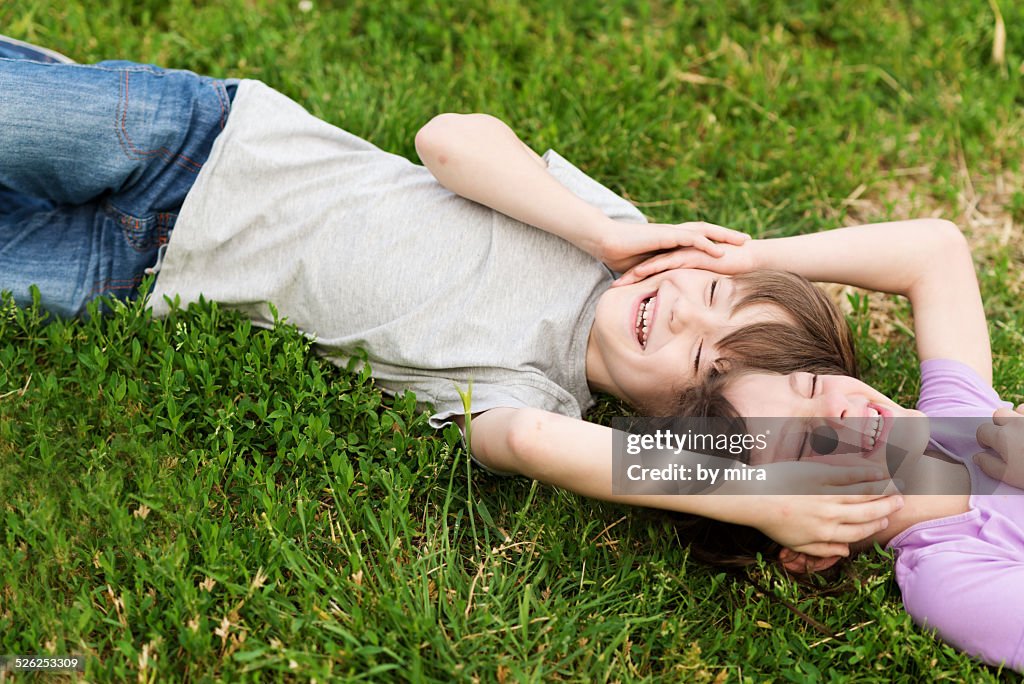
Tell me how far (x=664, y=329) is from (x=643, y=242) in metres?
0.33

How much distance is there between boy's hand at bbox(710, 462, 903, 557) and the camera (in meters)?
2.56

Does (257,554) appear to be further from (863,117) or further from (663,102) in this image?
(863,117)

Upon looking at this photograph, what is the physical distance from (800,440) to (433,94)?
7.50 ft

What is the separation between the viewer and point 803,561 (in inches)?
106

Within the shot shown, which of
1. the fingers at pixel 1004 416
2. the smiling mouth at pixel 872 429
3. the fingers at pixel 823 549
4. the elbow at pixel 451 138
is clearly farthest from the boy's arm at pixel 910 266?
the elbow at pixel 451 138

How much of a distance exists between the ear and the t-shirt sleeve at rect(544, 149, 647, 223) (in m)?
1.23

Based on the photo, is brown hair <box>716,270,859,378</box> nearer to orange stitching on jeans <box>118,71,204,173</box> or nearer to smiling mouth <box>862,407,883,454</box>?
smiling mouth <box>862,407,883,454</box>

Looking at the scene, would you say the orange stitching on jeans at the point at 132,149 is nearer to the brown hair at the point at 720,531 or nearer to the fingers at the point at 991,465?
the brown hair at the point at 720,531

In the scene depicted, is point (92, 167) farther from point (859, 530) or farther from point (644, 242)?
point (859, 530)

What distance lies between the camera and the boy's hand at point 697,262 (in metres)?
3.04

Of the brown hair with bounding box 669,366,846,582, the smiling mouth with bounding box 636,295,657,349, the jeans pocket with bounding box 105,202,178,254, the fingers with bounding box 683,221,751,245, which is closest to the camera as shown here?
the brown hair with bounding box 669,366,846,582

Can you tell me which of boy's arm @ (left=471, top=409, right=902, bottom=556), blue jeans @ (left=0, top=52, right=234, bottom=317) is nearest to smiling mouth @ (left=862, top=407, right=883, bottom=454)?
boy's arm @ (left=471, top=409, right=902, bottom=556)

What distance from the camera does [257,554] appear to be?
8.13 feet

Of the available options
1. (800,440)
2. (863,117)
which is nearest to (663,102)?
(863,117)
